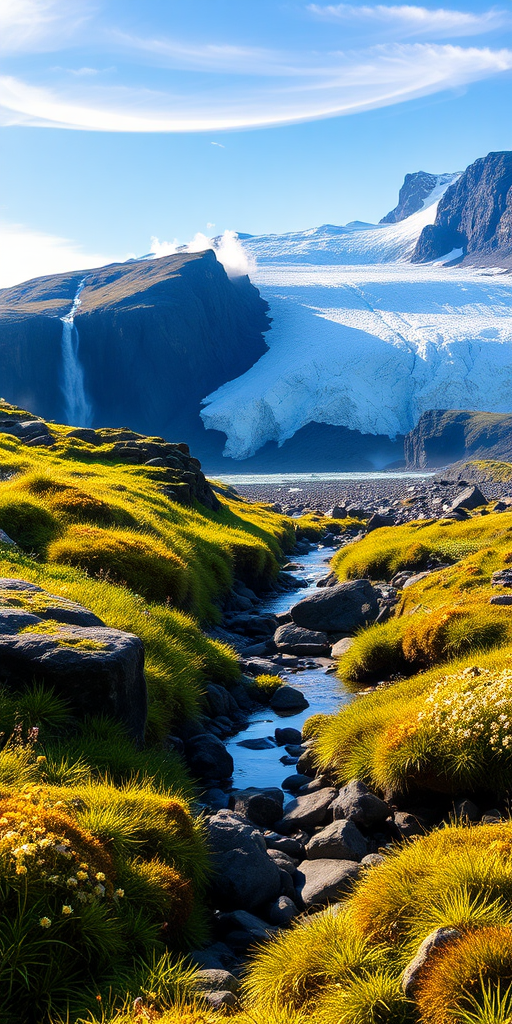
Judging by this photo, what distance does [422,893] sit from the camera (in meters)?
7.08

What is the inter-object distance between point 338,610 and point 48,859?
18.2 metres

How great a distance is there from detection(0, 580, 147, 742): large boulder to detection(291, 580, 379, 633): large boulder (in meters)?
13.0

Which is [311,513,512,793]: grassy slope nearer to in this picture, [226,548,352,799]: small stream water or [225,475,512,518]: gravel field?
[226,548,352,799]: small stream water

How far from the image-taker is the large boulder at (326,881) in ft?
29.4

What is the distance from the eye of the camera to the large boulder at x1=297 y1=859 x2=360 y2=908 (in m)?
8.96

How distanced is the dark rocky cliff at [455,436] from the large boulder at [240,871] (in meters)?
130

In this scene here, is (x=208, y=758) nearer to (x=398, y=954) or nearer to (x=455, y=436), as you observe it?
(x=398, y=954)

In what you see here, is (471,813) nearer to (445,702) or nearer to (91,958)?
(445,702)

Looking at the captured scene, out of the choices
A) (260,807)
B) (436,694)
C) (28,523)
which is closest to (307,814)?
(260,807)

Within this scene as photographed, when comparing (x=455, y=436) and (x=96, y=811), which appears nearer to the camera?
(x=96, y=811)

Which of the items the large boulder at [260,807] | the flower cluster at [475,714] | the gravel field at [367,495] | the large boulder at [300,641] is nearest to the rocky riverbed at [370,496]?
the gravel field at [367,495]

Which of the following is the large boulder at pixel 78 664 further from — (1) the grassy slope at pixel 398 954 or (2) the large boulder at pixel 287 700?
(2) the large boulder at pixel 287 700

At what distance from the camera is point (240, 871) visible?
9.23 meters

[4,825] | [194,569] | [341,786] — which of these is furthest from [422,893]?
[194,569]
